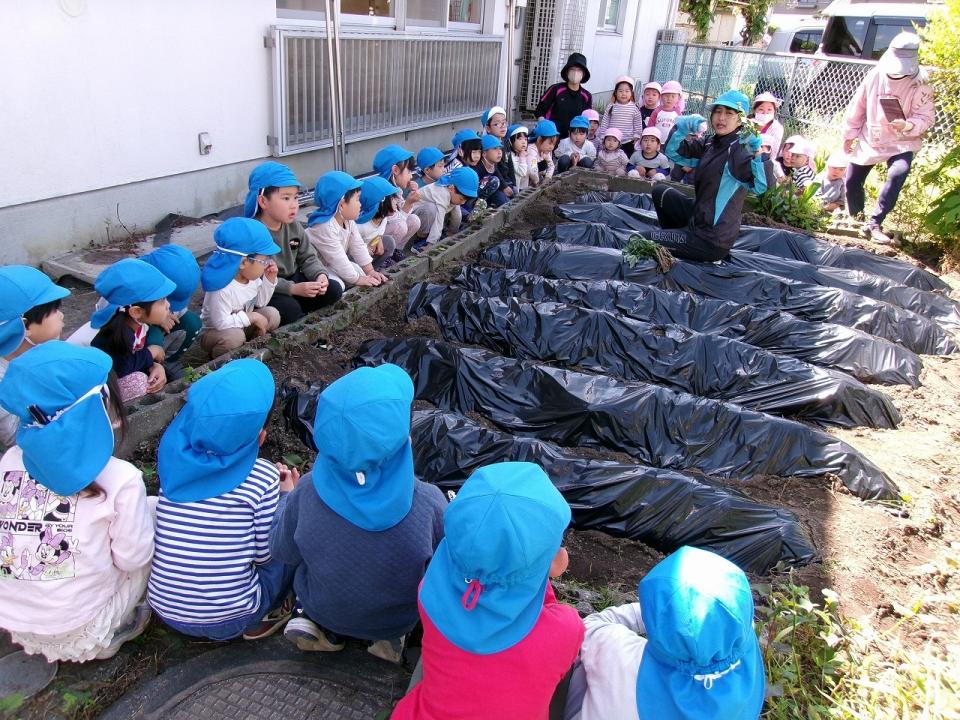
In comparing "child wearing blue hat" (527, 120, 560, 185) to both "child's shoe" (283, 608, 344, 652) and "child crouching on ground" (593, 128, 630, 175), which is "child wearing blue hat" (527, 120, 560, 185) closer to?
"child crouching on ground" (593, 128, 630, 175)

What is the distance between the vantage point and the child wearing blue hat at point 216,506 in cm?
183

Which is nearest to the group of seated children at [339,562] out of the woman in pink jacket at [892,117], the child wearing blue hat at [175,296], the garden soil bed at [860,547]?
the garden soil bed at [860,547]

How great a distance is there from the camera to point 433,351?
3.69 meters

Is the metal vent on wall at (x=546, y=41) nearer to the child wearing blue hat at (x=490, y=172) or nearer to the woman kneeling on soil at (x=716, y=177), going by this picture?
the child wearing blue hat at (x=490, y=172)

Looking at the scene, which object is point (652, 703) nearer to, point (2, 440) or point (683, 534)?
point (683, 534)

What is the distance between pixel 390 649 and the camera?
2104mm

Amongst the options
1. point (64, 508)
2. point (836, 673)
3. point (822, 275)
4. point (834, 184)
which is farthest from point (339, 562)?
point (834, 184)

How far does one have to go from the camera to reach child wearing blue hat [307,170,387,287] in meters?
4.30

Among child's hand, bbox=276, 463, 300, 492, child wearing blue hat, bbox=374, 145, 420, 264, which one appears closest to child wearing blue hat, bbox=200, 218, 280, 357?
child's hand, bbox=276, 463, 300, 492

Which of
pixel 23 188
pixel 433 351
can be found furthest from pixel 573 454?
pixel 23 188

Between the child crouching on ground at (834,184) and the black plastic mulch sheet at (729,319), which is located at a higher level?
the child crouching on ground at (834,184)

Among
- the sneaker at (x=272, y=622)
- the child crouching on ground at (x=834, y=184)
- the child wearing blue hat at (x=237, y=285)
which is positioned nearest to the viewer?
the sneaker at (x=272, y=622)

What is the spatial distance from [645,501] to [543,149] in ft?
19.6

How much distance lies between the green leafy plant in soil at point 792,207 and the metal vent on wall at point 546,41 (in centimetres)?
548
